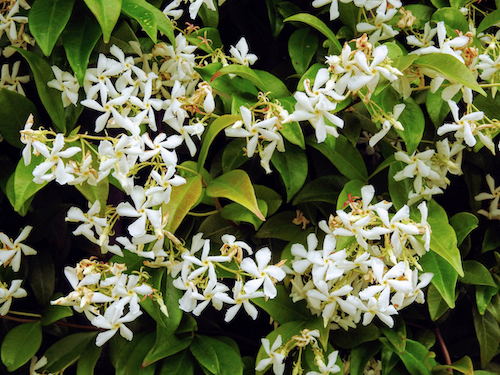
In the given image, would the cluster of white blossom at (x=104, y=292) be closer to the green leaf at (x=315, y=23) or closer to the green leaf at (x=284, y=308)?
the green leaf at (x=284, y=308)

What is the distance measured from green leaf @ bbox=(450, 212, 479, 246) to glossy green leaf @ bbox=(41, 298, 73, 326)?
30.0 inches

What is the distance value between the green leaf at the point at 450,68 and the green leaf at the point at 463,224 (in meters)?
0.30

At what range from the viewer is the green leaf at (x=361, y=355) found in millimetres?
923

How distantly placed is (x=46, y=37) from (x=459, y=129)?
26.8 inches

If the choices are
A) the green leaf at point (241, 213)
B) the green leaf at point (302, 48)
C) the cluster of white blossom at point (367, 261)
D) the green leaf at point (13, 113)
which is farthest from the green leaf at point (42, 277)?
the green leaf at point (302, 48)

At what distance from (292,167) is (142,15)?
353mm

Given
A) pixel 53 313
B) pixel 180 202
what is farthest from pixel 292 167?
pixel 53 313

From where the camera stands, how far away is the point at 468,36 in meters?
0.78

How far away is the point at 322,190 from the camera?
2.98 feet

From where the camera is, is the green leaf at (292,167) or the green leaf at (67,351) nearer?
the green leaf at (292,167)

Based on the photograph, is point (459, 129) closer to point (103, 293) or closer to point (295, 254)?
point (295, 254)

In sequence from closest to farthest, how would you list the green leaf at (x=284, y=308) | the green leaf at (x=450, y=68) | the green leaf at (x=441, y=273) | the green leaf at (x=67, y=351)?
the green leaf at (x=450, y=68) < the green leaf at (x=441, y=273) < the green leaf at (x=284, y=308) < the green leaf at (x=67, y=351)

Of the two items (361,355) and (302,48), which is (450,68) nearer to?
(302,48)

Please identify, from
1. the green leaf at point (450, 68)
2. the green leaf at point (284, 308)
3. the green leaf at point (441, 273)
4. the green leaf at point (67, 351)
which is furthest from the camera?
the green leaf at point (67, 351)
